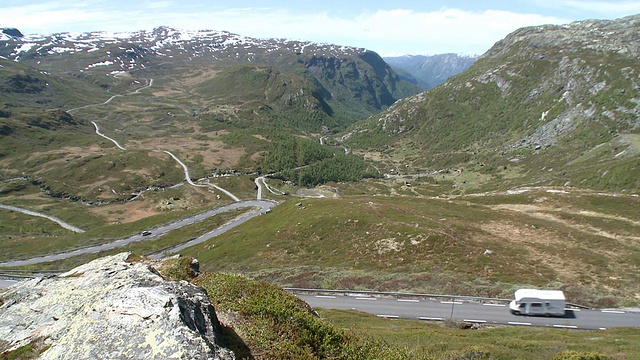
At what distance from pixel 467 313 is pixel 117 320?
4064 cm

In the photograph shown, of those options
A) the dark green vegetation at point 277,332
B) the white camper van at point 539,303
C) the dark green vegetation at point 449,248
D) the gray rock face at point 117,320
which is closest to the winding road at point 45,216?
the dark green vegetation at point 449,248

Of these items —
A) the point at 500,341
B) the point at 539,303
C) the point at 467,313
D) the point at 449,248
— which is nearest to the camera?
the point at 500,341

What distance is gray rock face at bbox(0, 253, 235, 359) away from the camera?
11.6 metres

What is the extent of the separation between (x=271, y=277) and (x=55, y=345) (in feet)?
162

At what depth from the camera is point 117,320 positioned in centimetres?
1264

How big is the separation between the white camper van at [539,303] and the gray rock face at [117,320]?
39466 mm

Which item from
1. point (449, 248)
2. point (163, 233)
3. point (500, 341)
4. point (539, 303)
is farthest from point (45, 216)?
point (500, 341)

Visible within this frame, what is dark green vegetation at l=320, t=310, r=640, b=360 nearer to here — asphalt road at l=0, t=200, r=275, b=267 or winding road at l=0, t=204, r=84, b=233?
asphalt road at l=0, t=200, r=275, b=267

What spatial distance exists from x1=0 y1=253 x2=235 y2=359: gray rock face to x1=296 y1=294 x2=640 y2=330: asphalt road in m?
34.2

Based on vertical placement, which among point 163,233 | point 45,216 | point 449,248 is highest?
point 449,248

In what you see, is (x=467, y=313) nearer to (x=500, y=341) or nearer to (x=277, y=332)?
(x=500, y=341)

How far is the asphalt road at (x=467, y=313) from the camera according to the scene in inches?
1565

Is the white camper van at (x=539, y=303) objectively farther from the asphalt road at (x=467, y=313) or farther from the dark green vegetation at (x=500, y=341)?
the dark green vegetation at (x=500, y=341)

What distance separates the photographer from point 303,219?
88.9 m
